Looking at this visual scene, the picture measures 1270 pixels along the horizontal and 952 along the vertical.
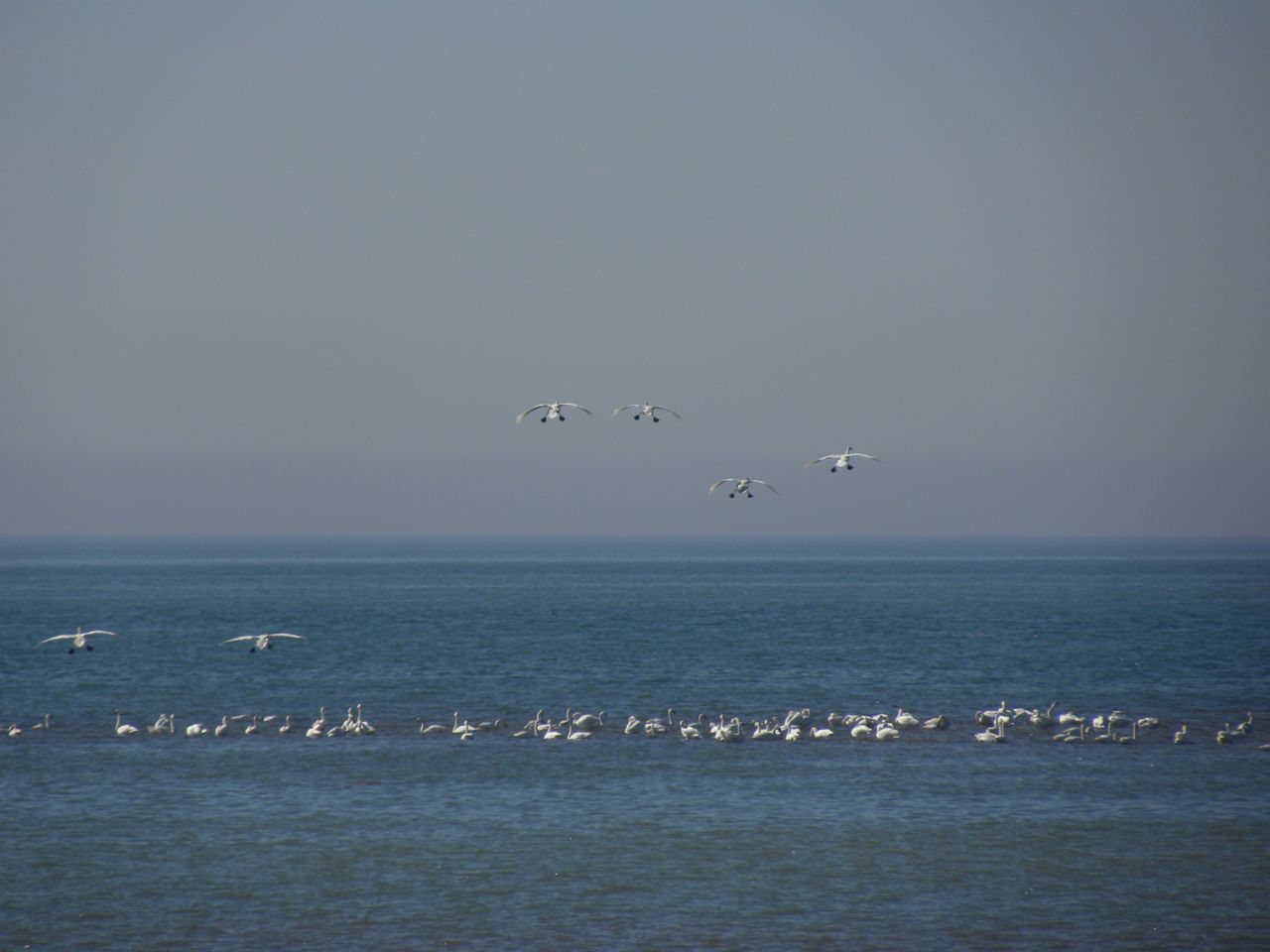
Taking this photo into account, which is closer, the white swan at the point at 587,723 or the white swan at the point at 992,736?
the white swan at the point at 992,736

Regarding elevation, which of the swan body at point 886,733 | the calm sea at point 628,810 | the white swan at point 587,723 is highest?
the swan body at point 886,733

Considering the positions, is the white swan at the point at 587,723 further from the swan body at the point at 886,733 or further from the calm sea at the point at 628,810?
the swan body at the point at 886,733

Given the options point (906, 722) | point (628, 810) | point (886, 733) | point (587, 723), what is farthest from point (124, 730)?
point (906, 722)

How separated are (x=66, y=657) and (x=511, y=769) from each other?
140ft

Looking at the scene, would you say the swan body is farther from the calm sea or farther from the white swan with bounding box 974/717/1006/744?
the white swan with bounding box 974/717/1006/744

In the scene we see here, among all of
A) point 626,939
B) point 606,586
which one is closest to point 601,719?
point 626,939

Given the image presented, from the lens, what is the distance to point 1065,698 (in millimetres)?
54312

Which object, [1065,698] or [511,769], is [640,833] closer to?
[511,769]

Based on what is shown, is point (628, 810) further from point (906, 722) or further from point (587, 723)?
point (906, 722)

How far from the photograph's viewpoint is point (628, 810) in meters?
33.8

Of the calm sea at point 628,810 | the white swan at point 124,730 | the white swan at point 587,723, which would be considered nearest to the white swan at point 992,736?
the calm sea at point 628,810

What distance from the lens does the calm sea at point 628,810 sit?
84.6 ft

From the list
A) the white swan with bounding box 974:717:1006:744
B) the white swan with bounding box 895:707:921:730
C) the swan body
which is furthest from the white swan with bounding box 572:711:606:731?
the white swan with bounding box 974:717:1006:744

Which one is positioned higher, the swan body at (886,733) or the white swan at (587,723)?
the swan body at (886,733)
